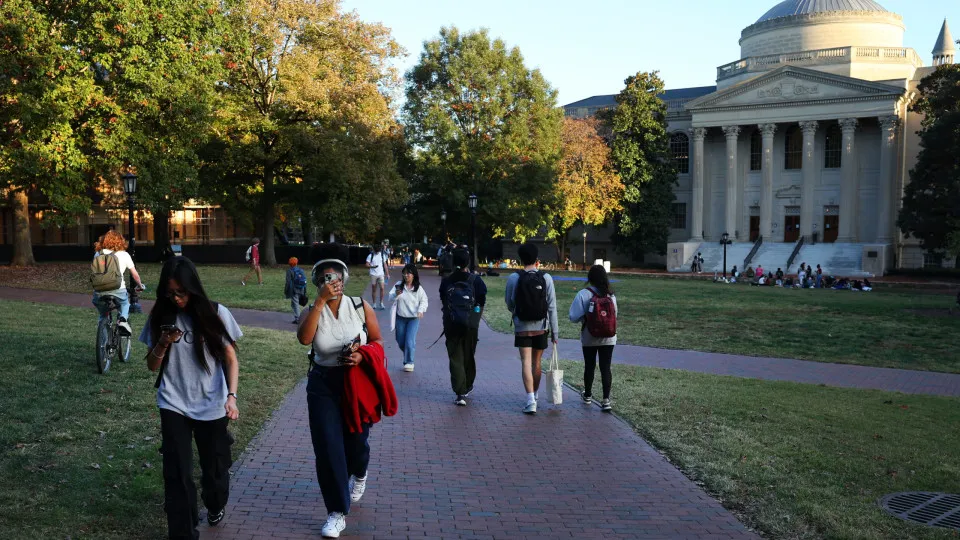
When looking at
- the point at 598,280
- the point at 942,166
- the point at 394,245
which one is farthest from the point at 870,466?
the point at 394,245

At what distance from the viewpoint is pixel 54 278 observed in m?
28.2

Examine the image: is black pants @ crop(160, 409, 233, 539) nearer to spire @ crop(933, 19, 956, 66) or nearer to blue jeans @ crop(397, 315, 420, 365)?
blue jeans @ crop(397, 315, 420, 365)

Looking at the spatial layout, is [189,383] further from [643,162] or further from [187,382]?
[643,162]

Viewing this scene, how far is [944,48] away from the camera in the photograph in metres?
64.1

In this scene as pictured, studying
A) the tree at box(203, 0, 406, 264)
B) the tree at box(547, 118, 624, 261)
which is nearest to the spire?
the tree at box(547, 118, 624, 261)

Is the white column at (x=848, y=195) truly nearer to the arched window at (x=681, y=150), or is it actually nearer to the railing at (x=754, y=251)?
the railing at (x=754, y=251)

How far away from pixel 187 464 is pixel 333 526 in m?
1.04

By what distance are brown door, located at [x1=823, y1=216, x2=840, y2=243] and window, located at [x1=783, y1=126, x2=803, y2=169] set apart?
4.21 m

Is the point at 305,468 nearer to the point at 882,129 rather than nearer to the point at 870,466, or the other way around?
the point at 870,466

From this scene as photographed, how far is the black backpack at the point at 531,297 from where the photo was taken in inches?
360

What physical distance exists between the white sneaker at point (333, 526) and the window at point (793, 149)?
56703 millimetres

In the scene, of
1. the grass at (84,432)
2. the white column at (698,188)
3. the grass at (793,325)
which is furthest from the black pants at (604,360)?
the white column at (698,188)

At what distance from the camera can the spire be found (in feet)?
208

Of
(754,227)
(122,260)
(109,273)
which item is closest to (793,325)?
(122,260)
